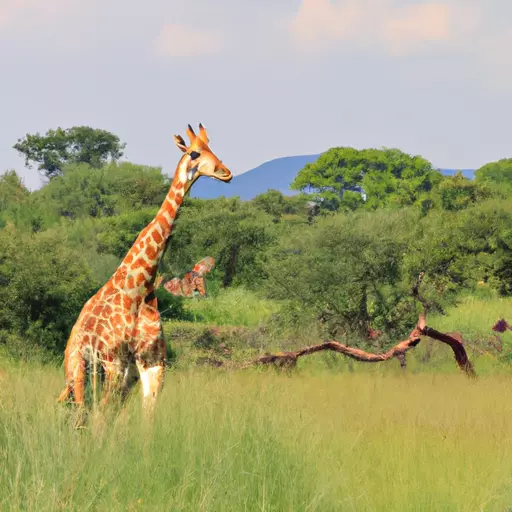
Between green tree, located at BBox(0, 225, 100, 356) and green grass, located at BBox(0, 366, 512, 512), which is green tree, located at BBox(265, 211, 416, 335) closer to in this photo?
green tree, located at BBox(0, 225, 100, 356)

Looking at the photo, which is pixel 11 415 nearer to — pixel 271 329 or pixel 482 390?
pixel 482 390

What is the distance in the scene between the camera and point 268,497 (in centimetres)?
643

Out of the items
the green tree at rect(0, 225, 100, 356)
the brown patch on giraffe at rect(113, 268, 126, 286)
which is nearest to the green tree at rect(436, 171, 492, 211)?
the green tree at rect(0, 225, 100, 356)

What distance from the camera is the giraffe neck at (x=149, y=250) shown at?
8.83 meters

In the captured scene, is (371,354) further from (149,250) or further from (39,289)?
(149,250)

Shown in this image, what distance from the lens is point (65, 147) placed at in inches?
3351

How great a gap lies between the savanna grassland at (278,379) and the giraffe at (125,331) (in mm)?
275

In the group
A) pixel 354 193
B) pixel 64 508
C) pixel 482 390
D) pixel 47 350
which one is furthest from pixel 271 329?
pixel 354 193

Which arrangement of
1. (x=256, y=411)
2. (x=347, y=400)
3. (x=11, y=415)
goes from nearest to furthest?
(x=11, y=415) → (x=256, y=411) → (x=347, y=400)

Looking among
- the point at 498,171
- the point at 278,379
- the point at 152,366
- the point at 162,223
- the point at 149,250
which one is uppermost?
the point at 498,171

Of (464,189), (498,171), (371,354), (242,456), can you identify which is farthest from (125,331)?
(498,171)

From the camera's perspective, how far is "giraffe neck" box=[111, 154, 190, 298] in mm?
8828

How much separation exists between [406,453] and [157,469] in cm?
293

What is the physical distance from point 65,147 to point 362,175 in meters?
26.2
